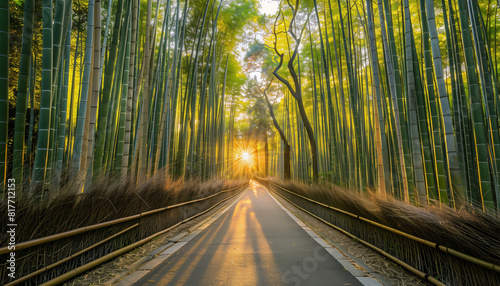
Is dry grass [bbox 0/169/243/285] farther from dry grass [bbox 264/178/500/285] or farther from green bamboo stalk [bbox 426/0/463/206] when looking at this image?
green bamboo stalk [bbox 426/0/463/206]

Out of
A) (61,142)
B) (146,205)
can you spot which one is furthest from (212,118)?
(61,142)

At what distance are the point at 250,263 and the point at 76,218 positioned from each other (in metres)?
1.53

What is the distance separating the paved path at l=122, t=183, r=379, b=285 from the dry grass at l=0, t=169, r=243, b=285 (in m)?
0.49

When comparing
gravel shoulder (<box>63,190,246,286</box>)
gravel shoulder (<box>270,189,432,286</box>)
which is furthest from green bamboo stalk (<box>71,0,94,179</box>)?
gravel shoulder (<box>270,189,432,286</box>)

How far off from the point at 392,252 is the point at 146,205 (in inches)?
108

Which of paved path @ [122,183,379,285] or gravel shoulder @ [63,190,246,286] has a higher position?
gravel shoulder @ [63,190,246,286]

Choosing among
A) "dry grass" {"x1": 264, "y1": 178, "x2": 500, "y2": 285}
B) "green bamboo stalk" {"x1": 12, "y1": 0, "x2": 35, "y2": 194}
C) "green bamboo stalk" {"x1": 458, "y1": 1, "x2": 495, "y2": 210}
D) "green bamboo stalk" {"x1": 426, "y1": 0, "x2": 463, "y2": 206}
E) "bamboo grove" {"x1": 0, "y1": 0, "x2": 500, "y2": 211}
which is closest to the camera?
"dry grass" {"x1": 264, "y1": 178, "x2": 500, "y2": 285}

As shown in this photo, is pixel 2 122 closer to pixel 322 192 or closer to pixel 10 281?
pixel 10 281

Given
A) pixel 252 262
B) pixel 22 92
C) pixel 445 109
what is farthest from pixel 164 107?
pixel 445 109

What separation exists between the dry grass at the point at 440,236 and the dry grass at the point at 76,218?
2.57m

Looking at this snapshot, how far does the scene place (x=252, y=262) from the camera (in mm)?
2664

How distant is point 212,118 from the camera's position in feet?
31.5

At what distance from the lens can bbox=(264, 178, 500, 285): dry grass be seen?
1619 millimetres

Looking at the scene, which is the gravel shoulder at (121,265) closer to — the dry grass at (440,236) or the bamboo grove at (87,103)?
the bamboo grove at (87,103)
